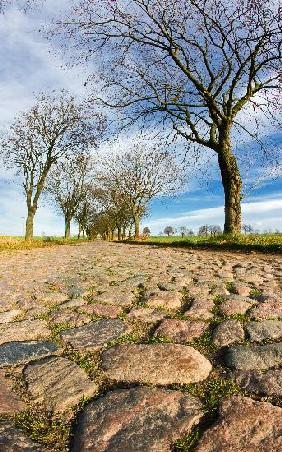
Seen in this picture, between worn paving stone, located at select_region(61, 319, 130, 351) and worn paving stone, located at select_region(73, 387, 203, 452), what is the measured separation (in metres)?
0.99

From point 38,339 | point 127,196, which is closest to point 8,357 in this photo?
point 38,339

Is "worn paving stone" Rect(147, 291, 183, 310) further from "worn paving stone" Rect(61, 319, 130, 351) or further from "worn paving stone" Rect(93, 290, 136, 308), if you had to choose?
"worn paving stone" Rect(61, 319, 130, 351)

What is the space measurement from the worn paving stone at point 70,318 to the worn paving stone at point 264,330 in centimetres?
172

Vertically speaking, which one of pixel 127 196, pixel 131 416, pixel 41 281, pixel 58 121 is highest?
pixel 58 121

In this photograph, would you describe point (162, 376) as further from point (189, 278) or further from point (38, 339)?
point (189, 278)

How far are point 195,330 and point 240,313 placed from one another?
83 cm

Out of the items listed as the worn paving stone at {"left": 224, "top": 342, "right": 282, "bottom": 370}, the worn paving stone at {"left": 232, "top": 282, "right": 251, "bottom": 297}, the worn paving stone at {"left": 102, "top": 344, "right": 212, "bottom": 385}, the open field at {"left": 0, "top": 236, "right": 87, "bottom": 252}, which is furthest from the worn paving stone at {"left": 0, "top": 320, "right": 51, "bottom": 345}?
the open field at {"left": 0, "top": 236, "right": 87, "bottom": 252}

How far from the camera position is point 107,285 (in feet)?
20.9

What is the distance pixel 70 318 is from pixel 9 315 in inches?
29.8

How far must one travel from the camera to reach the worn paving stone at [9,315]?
4438 millimetres

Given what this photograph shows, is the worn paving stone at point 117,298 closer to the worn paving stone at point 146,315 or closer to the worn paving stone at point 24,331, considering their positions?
the worn paving stone at point 146,315

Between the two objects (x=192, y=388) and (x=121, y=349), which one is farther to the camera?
(x=121, y=349)

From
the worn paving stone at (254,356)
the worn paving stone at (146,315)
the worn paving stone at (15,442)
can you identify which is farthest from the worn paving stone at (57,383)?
the worn paving stone at (146,315)

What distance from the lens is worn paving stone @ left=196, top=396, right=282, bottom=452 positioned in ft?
6.61
